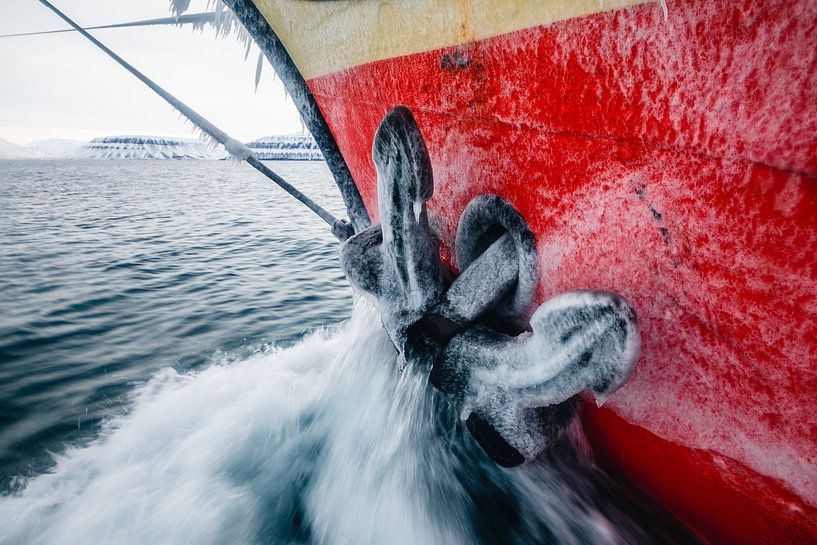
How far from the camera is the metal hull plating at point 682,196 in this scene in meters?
0.69

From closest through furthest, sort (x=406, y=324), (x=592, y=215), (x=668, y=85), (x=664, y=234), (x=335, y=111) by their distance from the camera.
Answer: (x=668, y=85), (x=664, y=234), (x=592, y=215), (x=406, y=324), (x=335, y=111)

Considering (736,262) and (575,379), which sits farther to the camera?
(575,379)

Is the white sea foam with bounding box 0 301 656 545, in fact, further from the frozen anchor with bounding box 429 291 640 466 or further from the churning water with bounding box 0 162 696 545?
the frozen anchor with bounding box 429 291 640 466

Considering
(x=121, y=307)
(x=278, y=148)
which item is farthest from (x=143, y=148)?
(x=121, y=307)

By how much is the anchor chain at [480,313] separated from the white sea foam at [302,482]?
1.50 feet

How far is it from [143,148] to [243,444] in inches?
6837

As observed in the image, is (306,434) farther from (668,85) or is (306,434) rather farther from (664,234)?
(668,85)

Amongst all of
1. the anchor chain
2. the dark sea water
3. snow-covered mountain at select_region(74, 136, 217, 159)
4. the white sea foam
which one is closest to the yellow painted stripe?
the anchor chain

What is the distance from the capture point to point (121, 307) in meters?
5.11

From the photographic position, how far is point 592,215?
1000mm

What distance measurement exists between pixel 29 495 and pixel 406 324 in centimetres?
250

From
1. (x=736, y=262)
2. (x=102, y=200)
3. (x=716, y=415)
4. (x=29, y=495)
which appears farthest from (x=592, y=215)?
(x=102, y=200)

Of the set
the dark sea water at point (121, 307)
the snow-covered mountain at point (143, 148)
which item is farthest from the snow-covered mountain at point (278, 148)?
the dark sea water at point (121, 307)

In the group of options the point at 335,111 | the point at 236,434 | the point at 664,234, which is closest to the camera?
the point at 664,234
